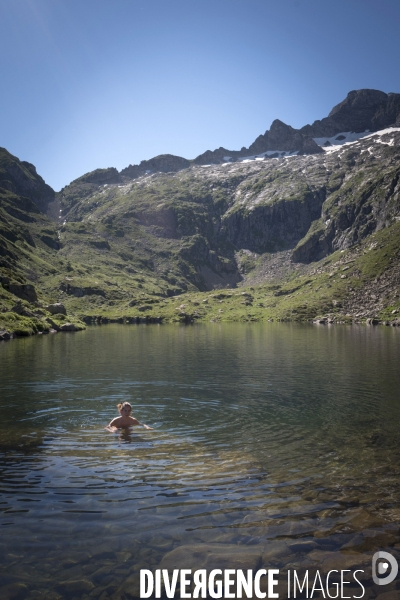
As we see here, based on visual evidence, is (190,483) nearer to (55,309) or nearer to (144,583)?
(144,583)

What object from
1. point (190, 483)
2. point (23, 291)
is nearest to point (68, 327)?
point (23, 291)

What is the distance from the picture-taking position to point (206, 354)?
247 ft

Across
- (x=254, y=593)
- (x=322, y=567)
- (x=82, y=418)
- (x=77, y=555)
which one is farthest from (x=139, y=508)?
(x=82, y=418)

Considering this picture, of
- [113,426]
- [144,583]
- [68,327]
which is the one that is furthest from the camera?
[68,327]

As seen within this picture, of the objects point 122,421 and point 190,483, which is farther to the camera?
point 122,421

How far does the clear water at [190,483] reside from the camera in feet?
40.3

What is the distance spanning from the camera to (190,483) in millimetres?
17969

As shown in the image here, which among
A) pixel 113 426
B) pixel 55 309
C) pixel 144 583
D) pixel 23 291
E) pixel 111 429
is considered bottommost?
pixel 111 429

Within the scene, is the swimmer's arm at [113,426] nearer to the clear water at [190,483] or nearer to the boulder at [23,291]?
the clear water at [190,483]

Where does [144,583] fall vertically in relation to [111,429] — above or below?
above

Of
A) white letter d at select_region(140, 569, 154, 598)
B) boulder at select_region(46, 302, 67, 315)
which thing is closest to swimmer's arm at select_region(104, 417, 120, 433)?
white letter d at select_region(140, 569, 154, 598)

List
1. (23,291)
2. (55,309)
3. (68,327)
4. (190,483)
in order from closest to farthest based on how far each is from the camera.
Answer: (190,483), (68,327), (23,291), (55,309)

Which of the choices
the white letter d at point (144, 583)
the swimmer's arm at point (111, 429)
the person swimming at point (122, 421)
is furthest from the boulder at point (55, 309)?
the white letter d at point (144, 583)

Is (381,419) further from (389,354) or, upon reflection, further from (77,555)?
(389,354)
